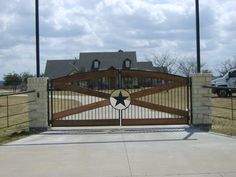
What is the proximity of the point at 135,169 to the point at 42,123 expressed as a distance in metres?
7.18

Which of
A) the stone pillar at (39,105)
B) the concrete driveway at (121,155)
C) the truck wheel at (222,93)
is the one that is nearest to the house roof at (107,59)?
the truck wheel at (222,93)

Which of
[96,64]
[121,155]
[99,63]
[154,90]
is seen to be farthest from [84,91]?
[99,63]

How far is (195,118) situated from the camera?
14742mm

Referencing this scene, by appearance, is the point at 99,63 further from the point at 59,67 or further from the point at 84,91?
the point at 84,91

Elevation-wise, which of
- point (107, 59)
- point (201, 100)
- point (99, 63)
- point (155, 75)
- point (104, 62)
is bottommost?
point (201, 100)

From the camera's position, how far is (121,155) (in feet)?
31.1

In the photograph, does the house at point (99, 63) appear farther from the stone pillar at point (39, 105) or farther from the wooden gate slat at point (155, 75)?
the stone pillar at point (39, 105)

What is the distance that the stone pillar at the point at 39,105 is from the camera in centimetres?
1471

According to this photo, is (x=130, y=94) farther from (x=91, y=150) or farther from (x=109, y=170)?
(x=109, y=170)

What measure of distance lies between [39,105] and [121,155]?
5.91 m

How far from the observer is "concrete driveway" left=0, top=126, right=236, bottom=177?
7.93 m

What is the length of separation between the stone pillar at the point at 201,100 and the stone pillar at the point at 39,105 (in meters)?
4.73

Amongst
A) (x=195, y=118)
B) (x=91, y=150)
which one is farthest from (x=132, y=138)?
(x=195, y=118)

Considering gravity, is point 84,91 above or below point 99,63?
below
